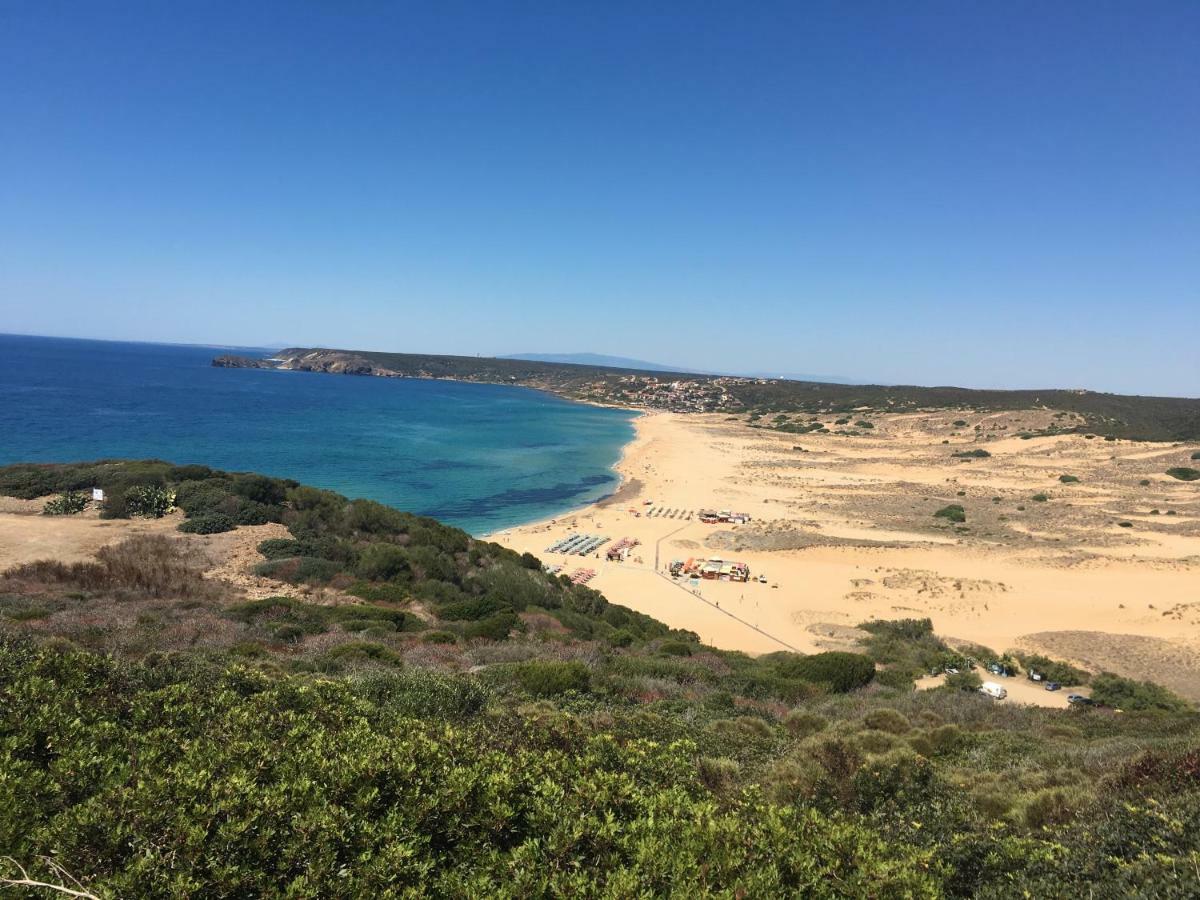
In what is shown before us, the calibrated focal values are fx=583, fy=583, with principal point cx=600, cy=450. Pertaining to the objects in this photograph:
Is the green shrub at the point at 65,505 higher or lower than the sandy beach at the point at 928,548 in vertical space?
higher

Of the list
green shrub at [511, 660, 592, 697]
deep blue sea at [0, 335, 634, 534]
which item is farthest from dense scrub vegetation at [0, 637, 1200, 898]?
deep blue sea at [0, 335, 634, 534]

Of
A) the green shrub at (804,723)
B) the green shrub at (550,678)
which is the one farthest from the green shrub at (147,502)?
the green shrub at (804,723)

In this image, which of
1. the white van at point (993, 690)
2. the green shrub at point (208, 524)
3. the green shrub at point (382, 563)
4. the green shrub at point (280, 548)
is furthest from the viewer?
the green shrub at point (208, 524)

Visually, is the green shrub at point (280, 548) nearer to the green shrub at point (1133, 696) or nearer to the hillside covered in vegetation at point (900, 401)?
the green shrub at point (1133, 696)

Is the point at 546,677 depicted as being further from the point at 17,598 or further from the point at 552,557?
the point at 552,557

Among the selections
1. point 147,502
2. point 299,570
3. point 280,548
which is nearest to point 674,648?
point 299,570

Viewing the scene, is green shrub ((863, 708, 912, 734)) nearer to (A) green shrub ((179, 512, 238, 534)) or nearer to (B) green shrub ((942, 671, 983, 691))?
(B) green shrub ((942, 671, 983, 691))

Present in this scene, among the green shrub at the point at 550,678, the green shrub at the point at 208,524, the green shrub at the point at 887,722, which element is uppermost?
the green shrub at the point at 550,678

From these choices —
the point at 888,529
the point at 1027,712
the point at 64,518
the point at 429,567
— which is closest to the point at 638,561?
the point at 429,567
